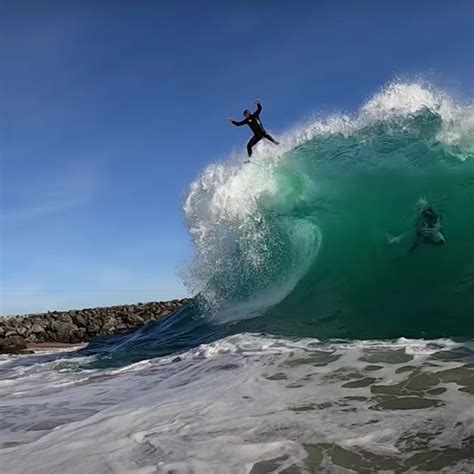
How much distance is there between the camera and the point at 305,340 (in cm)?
699

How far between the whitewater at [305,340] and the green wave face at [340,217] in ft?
0.11

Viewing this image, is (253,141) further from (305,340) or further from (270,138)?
(305,340)

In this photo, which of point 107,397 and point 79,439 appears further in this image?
point 107,397

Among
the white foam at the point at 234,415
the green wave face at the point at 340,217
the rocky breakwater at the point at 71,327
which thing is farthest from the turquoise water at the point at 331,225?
the rocky breakwater at the point at 71,327

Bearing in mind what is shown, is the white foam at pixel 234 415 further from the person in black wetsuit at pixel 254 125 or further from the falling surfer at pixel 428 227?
the person in black wetsuit at pixel 254 125

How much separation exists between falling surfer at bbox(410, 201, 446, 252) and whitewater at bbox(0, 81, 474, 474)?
0.11 metres

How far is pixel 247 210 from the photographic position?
1143 cm

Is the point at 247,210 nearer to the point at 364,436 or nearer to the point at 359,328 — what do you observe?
the point at 359,328

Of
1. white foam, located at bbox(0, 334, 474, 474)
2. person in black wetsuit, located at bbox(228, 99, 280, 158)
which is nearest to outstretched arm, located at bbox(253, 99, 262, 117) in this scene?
person in black wetsuit, located at bbox(228, 99, 280, 158)

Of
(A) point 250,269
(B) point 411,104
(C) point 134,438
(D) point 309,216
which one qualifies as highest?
(B) point 411,104

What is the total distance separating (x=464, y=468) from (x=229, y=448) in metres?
1.26

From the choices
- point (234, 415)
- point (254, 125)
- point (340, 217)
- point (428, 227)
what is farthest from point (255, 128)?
point (234, 415)

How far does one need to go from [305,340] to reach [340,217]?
504 cm

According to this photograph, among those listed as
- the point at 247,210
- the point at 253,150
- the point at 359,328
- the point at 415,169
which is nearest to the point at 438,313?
the point at 359,328
